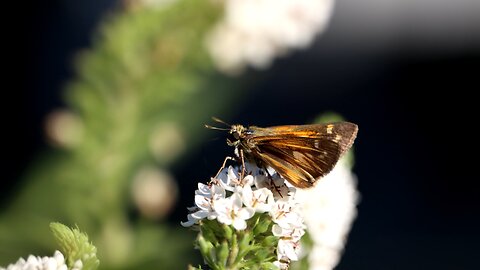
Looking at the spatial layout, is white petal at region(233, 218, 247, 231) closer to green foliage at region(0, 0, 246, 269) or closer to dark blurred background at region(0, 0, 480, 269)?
green foliage at region(0, 0, 246, 269)

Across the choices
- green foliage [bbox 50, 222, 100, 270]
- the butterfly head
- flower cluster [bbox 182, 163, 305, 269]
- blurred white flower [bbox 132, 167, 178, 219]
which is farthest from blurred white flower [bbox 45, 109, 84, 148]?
green foliage [bbox 50, 222, 100, 270]

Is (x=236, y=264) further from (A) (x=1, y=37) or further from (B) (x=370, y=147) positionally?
(B) (x=370, y=147)

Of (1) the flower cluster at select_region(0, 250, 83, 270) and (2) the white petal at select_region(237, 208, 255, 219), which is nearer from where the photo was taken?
(1) the flower cluster at select_region(0, 250, 83, 270)

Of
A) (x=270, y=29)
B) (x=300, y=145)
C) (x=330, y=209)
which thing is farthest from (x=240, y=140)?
(x=270, y=29)

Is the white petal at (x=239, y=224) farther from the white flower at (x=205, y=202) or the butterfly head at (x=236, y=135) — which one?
the butterfly head at (x=236, y=135)

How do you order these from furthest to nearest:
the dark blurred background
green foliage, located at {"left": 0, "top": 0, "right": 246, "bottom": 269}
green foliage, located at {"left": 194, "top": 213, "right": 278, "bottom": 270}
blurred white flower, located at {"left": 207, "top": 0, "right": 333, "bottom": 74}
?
the dark blurred background
blurred white flower, located at {"left": 207, "top": 0, "right": 333, "bottom": 74}
green foliage, located at {"left": 0, "top": 0, "right": 246, "bottom": 269}
green foliage, located at {"left": 194, "top": 213, "right": 278, "bottom": 270}

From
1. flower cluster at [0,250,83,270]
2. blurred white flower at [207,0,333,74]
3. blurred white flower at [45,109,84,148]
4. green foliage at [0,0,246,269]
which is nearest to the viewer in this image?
flower cluster at [0,250,83,270]

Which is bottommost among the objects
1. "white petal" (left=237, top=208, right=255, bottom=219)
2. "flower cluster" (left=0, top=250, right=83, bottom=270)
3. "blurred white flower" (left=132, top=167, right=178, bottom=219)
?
"flower cluster" (left=0, top=250, right=83, bottom=270)

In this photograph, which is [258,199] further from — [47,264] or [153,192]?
[153,192]
